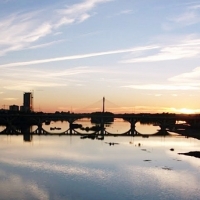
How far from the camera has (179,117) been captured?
486 feet

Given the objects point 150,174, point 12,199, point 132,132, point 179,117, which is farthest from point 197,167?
point 179,117

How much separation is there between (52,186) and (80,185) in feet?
10.9

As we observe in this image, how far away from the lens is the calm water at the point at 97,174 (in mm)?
39219

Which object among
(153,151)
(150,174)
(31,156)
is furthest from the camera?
(153,151)

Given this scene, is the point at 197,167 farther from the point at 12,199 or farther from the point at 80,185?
the point at 12,199

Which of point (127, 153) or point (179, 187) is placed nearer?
point (179, 187)

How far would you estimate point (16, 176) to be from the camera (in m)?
47.2

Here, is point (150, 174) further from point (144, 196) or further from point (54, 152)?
point (54, 152)

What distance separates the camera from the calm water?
39.2m

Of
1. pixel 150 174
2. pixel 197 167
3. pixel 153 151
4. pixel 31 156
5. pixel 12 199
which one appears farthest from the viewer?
pixel 153 151

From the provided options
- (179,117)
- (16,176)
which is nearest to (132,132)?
(179,117)

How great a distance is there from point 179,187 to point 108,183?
340 inches

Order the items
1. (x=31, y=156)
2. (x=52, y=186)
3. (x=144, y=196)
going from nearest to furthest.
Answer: (x=144, y=196)
(x=52, y=186)
(x=31, y=156)

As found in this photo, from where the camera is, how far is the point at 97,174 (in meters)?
50.2
